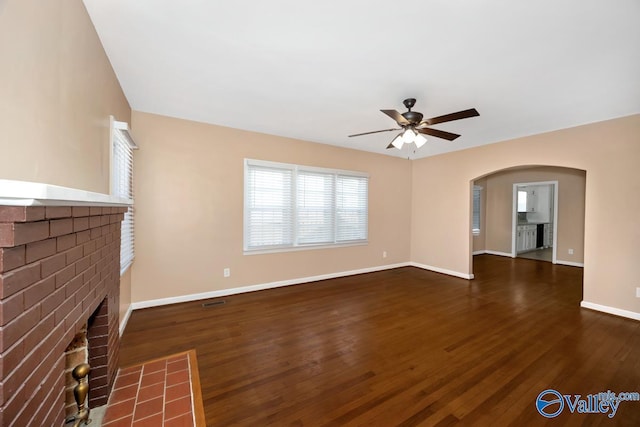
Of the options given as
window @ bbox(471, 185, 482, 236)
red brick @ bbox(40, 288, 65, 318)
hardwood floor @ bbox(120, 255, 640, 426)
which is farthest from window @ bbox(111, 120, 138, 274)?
window @ bbox(471, 185, 482, 236)

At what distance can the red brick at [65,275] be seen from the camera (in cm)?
101

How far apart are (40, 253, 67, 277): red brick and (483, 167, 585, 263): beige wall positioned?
865cm

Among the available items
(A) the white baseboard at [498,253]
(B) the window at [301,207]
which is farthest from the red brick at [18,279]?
(A) the white baseboard at [498,253]

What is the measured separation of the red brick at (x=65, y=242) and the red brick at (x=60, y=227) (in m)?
0.03

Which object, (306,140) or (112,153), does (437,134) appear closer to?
(306,140)

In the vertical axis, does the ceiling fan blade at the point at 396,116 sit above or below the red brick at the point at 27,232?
above

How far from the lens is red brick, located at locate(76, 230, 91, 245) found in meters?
1.22

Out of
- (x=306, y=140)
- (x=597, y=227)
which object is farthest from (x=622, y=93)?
(x=306, y=140)

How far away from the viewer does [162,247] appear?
3.46 meters

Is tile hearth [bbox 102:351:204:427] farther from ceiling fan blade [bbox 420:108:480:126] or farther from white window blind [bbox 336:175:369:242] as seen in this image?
white window blind [bbox 336:175:369:242]

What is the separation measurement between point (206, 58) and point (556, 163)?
193 inches

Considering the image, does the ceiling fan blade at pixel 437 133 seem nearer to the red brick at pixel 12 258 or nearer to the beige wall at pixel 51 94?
the beige wall at pixel 51 94

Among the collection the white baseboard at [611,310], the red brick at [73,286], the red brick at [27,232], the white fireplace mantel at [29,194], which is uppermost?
the white fireplace mantel at [29,194]

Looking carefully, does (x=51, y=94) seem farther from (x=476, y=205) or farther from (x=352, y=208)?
(x=476, y=205)
